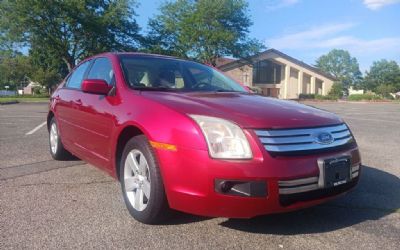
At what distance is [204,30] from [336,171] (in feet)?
147

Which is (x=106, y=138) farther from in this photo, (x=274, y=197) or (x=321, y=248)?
(x=321, y=248)

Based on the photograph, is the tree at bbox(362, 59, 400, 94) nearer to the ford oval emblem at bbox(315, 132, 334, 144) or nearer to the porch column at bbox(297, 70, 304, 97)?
the porch column at bbox(297, 70, 304, 97)

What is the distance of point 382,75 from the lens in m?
103

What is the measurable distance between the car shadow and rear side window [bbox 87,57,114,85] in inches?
77.2

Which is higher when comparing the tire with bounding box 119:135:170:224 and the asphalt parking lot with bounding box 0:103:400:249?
the tire with bounding box 119:135:170:224

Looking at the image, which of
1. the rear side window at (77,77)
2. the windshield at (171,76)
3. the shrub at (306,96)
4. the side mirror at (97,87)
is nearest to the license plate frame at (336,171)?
the windshield at (171,76)

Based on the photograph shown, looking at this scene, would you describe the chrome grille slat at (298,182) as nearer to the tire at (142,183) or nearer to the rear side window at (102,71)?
the tire at (142,183)

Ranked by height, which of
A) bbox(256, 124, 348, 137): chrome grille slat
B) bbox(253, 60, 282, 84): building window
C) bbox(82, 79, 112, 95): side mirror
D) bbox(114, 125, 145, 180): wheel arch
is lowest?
bbox(114, 125, 145, 180): wheel arch

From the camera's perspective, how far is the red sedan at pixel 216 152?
114 inches

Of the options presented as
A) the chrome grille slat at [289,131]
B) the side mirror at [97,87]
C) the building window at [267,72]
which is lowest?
the chrome grille slat at [289,131]

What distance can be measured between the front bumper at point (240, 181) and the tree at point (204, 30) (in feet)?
138

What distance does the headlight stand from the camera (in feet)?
9.55

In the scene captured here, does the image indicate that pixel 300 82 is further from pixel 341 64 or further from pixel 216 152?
pixel 341 64

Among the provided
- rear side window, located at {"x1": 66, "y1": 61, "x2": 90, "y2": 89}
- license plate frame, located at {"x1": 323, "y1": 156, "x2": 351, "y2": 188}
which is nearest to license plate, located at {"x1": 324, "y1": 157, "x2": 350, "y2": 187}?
license plate frame, located at {"x1": 323, "y1": 156, "x2": 351, "y2": 188}
